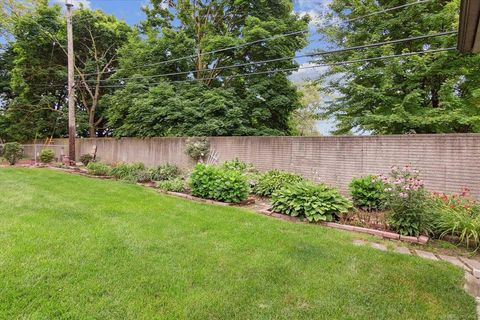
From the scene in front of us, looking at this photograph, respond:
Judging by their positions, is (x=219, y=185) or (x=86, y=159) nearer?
(x=219, y=185)

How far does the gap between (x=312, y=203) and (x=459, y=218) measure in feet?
6.88

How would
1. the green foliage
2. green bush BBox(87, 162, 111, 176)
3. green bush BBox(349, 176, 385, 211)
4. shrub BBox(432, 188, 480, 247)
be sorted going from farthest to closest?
green bush BBox(87, 162, 111, 176), the green foliage, green bush BBox(349, 176, 385, 211), shrub BBox(432, 188, 480, 247)

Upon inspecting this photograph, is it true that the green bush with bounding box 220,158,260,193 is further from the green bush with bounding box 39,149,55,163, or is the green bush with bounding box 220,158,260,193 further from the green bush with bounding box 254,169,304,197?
the green bush with bounding box 39,149,55,163

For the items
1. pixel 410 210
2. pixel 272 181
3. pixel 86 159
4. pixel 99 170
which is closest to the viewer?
pixel 410 210

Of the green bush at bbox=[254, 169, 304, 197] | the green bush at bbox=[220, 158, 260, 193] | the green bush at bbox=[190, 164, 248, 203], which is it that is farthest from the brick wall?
the green bush at bbox=[190, 164, 248, 203]

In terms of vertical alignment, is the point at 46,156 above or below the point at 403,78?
below

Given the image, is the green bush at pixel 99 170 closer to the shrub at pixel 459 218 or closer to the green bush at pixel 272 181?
the green bush at pixel 272 181

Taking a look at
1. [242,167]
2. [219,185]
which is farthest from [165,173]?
[219,185]

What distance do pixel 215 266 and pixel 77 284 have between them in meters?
1.28

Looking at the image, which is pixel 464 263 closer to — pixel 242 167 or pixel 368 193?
pixel 368 193

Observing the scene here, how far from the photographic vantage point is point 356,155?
6512 millimetres

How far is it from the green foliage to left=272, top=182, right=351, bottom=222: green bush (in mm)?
5223

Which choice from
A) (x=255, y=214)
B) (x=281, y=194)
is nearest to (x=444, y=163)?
(x=281, y=194)

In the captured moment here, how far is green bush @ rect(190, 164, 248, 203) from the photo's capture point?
20.7ft
